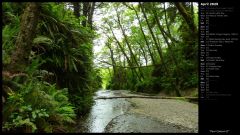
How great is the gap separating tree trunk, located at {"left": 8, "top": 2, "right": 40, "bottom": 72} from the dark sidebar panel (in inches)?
113

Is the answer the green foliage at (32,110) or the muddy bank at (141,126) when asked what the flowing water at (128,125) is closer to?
the muddy bank at (141,126)

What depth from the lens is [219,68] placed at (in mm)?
4543

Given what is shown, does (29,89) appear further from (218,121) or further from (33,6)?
(218,121)

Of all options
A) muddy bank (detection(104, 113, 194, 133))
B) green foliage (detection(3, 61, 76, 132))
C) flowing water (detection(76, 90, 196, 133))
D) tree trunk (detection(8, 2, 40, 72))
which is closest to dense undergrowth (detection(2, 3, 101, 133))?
green foliage (detection(3, 61, 76, 132))

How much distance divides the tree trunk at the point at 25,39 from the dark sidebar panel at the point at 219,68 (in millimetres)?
2881

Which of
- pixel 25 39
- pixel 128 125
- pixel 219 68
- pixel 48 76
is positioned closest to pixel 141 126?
pixel 128 125

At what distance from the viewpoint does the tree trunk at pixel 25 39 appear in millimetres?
5070

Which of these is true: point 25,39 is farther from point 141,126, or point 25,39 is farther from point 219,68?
point 219,68

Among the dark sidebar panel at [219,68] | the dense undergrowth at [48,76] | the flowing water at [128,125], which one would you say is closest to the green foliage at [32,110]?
the dense undergrowth at [48,76]

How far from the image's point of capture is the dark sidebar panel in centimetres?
451

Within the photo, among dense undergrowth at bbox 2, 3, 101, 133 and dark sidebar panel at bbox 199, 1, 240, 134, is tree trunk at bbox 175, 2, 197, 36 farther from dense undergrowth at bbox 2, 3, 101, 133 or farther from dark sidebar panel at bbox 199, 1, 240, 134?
dark sidebar panel at bbox 199, 1, 240, 134

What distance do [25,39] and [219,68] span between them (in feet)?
10.6

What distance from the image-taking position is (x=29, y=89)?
4.81m

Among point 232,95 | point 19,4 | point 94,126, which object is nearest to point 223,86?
point 232,95
